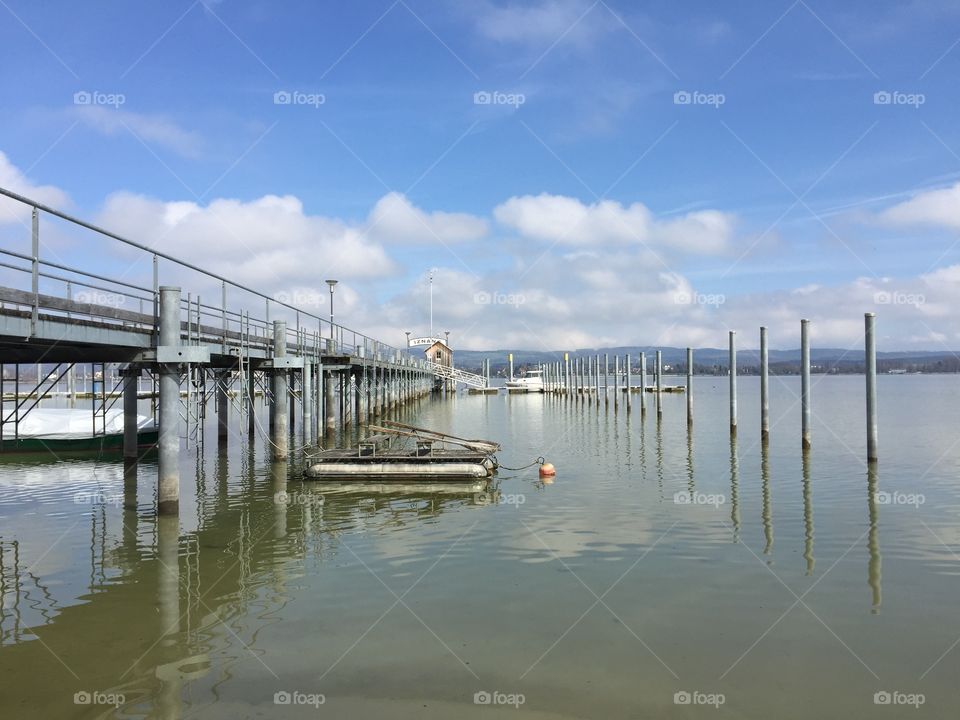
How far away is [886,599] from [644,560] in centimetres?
385

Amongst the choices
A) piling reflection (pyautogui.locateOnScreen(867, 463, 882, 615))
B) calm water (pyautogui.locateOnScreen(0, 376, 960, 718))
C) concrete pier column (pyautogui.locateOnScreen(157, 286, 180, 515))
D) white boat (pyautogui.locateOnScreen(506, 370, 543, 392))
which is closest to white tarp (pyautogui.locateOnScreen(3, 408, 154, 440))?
calm water (pyautogui.locateOnScreen(0, 376, 960, 718))

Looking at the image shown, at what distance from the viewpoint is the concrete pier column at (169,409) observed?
14852 millimetres

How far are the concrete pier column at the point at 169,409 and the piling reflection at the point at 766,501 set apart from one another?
12824 millimetres

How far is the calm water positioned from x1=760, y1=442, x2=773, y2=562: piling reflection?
146mm

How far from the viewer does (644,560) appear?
12344mm

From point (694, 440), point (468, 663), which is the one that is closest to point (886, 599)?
point (468, 663)

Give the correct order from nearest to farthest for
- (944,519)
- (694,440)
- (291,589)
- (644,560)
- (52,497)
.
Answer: (291,589)
(644,560)
(944,519)
(52,497)
(694,440)

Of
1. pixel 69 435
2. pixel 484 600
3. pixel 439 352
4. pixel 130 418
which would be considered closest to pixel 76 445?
pixel 69 435

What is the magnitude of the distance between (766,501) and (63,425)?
29.2 m

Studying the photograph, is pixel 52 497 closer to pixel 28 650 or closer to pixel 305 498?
pixel 305 498

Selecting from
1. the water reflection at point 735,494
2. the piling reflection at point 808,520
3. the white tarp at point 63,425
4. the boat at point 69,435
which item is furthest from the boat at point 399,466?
the white tarp at point 63,425

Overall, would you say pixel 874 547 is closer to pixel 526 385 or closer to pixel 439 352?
pixel 526 385

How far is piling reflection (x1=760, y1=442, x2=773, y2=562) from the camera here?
→ 13.6 m

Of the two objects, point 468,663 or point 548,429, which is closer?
point 468,663
